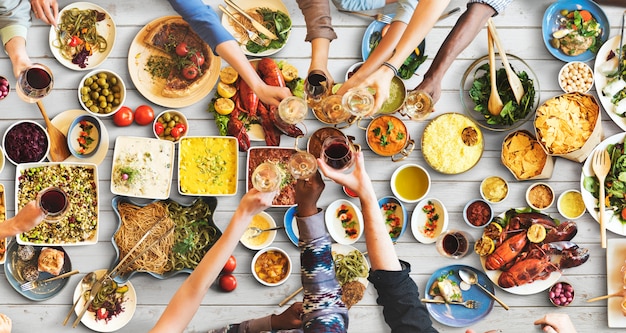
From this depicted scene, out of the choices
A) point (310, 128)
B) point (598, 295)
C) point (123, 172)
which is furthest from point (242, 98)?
point (598, 295)

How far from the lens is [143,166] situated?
12.5ft

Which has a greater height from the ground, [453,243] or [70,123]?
[453,243]

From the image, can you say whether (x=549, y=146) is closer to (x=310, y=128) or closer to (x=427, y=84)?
(x=427, y=84)

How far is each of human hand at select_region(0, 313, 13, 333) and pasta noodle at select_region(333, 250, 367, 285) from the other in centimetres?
208

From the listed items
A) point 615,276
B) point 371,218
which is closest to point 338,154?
point 371,218

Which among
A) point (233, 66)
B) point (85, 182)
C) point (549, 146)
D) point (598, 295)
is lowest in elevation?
point (85, 182)

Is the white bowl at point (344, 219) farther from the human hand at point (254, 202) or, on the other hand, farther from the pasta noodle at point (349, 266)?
the human hand at point (254, 202)

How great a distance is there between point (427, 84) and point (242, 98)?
1.20m

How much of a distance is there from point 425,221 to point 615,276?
1.35m

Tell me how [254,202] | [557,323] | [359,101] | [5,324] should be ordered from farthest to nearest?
[5,324] < [557,323] < [359,101] < [254,202]

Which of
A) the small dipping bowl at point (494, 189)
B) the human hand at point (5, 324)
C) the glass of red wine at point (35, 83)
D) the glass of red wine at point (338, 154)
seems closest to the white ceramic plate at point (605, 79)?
the small dipping bowl at point (494, 189)

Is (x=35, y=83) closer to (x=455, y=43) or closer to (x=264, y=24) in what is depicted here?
(x=264, y=24)

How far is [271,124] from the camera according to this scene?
3799 mm

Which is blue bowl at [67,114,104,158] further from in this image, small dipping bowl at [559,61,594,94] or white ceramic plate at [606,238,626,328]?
white ceramic plate at [606,238,626,328]
